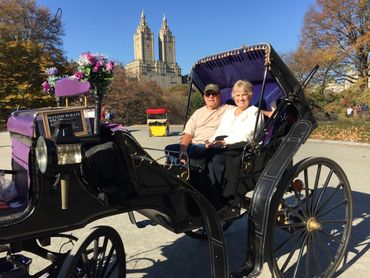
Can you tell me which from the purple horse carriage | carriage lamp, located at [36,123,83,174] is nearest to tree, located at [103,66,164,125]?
the purple horse carriage

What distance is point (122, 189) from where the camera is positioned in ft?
7.79

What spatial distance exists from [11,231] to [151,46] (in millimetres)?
116357

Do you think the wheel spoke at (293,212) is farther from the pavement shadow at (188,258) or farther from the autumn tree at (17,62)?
the autumn tree at (17,62)

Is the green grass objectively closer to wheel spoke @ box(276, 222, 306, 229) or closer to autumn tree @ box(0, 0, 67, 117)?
wheel spoke @ box(276, 222, 306, 229)

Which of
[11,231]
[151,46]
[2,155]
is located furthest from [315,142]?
[151,46]

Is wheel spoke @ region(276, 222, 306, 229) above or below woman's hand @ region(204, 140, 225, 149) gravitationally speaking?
below

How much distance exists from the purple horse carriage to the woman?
10 centimetres

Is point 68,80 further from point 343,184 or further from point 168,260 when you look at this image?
point 343,184

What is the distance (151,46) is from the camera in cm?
11438

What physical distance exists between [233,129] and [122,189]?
1633 millimetres

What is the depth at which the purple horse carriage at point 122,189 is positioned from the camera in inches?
80.6

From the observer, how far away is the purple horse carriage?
205cm

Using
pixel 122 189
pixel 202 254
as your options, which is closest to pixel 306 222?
pixel 202 254

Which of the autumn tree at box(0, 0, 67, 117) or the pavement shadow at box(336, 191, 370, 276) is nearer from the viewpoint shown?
the pavement shadow at box(336, 191, 370, 276)
